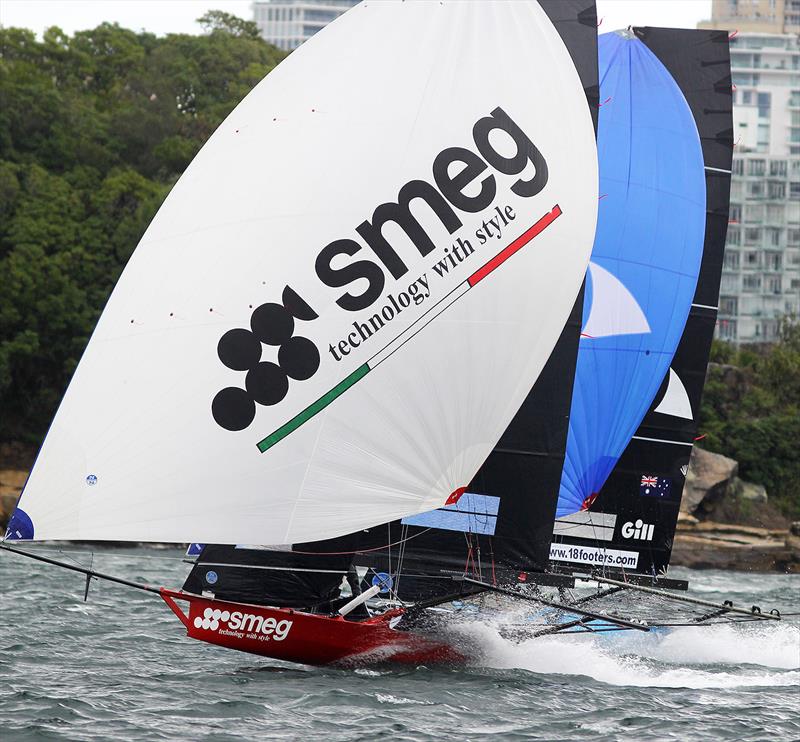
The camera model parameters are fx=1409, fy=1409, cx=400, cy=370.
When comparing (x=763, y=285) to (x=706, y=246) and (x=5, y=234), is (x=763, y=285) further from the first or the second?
(x=706, y=246)

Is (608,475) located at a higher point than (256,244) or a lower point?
lower

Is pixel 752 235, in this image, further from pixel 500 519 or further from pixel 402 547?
pixel 402 547

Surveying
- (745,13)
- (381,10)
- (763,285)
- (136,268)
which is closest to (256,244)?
(136,268)

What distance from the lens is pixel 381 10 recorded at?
11250 mm

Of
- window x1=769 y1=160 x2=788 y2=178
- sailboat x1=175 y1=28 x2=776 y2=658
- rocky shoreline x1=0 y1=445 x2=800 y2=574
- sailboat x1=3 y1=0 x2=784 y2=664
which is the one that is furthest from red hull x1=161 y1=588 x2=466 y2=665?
window x1=769 y1=160 x2=788 y2=178

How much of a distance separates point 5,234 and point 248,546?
26.3 meters

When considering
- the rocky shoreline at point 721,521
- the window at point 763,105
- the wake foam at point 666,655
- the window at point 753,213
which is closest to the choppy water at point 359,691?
the wake foam at point 666,655

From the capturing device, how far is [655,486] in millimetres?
15523

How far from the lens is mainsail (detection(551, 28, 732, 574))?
591 inches

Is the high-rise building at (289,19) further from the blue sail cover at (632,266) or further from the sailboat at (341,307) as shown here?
the sailboat at (341,307)

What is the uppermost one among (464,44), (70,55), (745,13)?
Result: (745,13)

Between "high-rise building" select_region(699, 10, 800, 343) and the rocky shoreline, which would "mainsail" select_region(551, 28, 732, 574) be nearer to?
the rocky shoreline

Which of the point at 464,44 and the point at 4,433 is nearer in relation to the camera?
the point at 464,44

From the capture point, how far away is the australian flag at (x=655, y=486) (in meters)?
15.5
